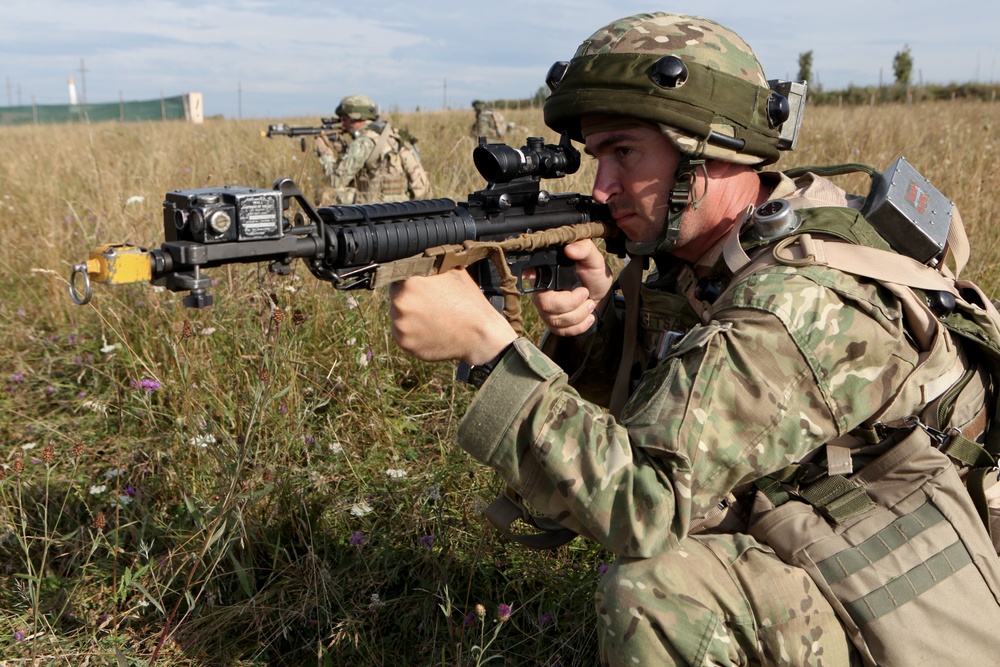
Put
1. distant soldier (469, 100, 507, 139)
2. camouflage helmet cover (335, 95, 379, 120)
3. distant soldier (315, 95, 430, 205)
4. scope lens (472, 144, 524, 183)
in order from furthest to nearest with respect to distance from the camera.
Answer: distant soldier (469, 100, 507, 139)
camouflage helmet cover (335, 95, 379, 120)
distant soldier (315, 95, 430, 205)
scope lens (472, 144, 524, 183)

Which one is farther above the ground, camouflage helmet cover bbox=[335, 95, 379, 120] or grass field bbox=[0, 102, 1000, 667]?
camouflage helmet cover bbox=[335, 95, 379, 120]

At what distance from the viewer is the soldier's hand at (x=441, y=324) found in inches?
76.6

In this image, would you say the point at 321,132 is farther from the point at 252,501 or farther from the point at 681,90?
the point at 681,90

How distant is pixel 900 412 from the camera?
6.44ft

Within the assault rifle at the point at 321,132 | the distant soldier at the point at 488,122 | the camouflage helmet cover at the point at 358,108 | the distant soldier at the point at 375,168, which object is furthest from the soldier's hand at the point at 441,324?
the distant soldier at the point at 488,122

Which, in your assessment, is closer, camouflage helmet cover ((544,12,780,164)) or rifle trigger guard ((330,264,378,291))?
rifle trigger guard ((330,264,378,291))

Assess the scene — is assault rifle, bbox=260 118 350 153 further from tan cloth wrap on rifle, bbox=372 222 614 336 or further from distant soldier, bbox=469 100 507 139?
tan cloth wrap on rifle, bbox=372 222 614 336

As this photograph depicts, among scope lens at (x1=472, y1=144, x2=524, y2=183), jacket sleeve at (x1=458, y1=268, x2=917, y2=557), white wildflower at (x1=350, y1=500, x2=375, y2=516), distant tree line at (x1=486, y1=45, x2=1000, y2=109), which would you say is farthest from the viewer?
distant tree line at (x1=486, y1=45, x2=1000, y2=109)

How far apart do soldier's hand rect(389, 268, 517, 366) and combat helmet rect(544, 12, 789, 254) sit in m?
0.65

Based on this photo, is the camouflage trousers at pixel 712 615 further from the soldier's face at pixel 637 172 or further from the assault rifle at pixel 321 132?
the assault rifle at pixel 321 132

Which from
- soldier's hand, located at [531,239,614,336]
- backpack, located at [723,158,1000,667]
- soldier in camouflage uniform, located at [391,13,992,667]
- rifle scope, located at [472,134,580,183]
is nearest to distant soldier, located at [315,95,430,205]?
soldier's hand, located at [531,239,614,336]

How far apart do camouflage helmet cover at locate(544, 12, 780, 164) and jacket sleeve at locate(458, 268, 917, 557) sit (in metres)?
0.52


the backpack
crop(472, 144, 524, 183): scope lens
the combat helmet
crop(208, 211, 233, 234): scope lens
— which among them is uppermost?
the combat helmet

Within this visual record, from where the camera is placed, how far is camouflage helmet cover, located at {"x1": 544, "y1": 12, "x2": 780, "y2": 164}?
2.10 metres
